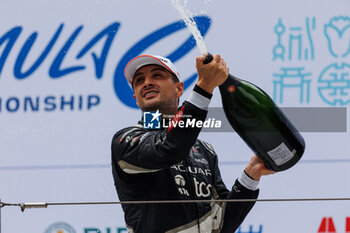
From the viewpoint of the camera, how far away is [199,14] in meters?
1.19

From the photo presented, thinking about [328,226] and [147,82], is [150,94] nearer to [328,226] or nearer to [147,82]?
[147,82]

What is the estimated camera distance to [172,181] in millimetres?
834

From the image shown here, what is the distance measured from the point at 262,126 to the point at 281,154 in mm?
79

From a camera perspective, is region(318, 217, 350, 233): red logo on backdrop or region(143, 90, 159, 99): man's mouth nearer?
region(143, 90, 159, 99): man's mouth

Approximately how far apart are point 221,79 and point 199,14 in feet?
1.65

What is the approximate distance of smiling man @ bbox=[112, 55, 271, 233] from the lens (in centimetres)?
71

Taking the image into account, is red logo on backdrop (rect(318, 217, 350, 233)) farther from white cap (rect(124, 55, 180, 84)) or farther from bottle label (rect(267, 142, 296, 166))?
white cap (rect(124, 55, 180, 84))

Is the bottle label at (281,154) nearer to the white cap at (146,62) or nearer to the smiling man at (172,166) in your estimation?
the smiling man at (172,166)

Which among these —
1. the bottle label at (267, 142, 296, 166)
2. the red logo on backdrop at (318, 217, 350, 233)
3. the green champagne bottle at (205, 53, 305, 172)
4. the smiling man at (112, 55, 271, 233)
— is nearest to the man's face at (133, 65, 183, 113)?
the smiling man at (112, 55, 271, 233)

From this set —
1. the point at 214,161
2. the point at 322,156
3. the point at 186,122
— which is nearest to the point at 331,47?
the point at 322,156

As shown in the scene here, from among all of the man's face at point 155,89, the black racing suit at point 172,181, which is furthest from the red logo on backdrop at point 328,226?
the man's face at point 155,89

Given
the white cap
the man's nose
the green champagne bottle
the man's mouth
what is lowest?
the green champagne bottle

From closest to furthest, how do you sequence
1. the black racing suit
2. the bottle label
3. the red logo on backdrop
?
the black racing suit < the bottle label < the red logo on backdrop

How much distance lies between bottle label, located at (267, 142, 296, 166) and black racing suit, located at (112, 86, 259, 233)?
0.39 feet
